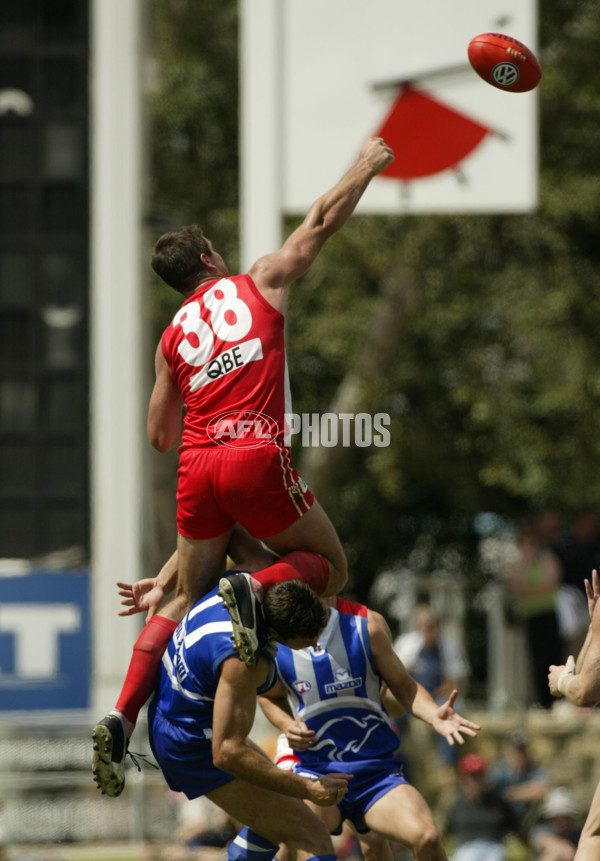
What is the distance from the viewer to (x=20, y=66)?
Answer: 11.5 m

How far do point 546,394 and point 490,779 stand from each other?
264 inches

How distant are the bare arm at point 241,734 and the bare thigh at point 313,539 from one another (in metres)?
0.47

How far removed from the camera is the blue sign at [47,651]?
1150 cm

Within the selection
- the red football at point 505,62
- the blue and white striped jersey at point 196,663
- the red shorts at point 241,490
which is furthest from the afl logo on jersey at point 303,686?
the red football at point 505,62

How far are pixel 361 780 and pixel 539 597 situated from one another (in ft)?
Result: 22.4

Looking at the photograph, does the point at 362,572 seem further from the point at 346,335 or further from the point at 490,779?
the point at 490,779

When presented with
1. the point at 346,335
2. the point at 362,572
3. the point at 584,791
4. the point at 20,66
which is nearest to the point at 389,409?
the point at 346,335

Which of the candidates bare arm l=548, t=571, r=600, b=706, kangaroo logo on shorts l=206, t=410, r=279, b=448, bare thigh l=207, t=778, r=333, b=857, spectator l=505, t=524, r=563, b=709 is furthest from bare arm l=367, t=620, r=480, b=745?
spectator l=505, t=524, r=563, b=709

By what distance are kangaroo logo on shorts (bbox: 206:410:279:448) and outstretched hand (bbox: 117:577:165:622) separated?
3.00 ft

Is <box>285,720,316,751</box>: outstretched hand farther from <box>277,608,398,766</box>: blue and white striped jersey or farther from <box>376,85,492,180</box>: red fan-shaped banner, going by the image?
<box>376,85,492,180</box>: red fan-shaped banner

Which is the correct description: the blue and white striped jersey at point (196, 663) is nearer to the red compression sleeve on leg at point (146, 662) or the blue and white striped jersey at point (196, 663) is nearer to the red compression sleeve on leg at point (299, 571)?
the red compression sleeve on leg at point (146, 662)

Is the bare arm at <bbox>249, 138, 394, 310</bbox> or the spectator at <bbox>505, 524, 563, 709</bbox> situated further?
the spectator at <bbox>505, 524, 563, 709</bbox>

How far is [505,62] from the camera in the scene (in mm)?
6180

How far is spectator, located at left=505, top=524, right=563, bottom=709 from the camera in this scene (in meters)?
13.3
